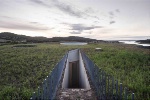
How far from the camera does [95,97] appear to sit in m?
6.25

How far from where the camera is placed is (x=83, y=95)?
6.58 meters

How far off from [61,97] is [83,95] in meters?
0.83

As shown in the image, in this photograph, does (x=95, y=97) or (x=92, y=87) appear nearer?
(x=95, y=97)

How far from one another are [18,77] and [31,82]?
5.87 ft

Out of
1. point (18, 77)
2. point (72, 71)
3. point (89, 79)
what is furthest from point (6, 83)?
point (72, 71)

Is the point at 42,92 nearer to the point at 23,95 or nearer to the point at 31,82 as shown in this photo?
the point at 23,95

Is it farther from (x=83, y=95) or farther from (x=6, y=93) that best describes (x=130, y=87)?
(x=6, y=93)

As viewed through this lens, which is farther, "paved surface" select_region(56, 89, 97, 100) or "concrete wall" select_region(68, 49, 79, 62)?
"concrete wall" select_region(68, 49, 79, 62)

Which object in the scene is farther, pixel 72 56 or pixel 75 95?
pixel 72 56

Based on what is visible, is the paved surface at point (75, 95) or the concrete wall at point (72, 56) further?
the concrete wall at point (72, 56)

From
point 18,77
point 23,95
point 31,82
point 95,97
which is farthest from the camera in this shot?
point 18,77

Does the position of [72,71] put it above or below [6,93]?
below

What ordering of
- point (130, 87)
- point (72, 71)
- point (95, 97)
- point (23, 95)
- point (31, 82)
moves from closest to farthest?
point (95, 97) → point (23, 95) → point (130, 87) → point (31, 82) → point (72, 71)

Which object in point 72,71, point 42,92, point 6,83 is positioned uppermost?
point 42,92
